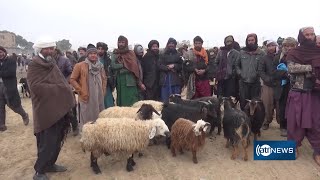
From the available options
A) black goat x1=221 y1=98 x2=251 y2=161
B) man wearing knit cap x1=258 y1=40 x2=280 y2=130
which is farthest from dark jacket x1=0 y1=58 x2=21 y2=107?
man wearing knit cap x1=258 y1=40 x2=280 y2=130

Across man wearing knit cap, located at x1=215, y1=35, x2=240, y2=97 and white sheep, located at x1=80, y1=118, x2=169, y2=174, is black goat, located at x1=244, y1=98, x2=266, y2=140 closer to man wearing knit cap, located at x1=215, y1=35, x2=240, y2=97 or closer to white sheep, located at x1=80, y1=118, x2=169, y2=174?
man wearing knit cap, located at x1=215, y1=35, x2=240, y2=97

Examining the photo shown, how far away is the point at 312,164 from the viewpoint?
5527 millimetres

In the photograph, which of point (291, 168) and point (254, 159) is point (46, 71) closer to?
point (254, 159)

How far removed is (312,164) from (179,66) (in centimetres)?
350

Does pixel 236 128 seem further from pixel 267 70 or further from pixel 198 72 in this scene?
pixel 198 72

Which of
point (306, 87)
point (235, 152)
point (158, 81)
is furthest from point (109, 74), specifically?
point (306, 87)

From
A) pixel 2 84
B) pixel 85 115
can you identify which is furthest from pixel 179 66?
pixel 2 84

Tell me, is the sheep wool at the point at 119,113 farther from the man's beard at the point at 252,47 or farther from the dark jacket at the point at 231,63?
the man's beard at the point at 252,47

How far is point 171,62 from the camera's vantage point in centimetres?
752

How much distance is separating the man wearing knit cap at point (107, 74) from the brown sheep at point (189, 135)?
1.97 m

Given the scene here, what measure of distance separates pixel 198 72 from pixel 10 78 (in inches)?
193

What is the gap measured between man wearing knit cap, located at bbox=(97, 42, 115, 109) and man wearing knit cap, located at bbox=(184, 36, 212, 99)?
184 centimetres

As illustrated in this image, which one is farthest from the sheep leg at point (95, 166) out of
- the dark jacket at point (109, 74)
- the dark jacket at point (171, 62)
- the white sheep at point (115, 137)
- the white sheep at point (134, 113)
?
the dark jacket at point (171, 62)

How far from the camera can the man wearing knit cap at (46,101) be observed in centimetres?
465
